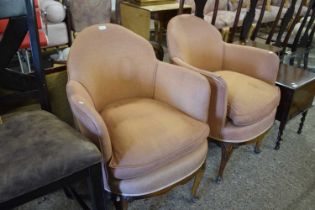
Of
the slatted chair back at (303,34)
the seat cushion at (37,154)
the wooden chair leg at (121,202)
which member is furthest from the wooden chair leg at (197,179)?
the slatted chair back at (303,34)

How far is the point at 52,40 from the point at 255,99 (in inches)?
94.4

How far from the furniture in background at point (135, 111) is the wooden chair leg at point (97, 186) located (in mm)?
59

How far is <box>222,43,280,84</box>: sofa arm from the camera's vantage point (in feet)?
5.70

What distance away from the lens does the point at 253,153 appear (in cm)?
190

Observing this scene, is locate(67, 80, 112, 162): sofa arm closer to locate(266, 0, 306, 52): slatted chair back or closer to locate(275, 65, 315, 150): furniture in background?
locate(275, 65, 315, 150): furniture in background

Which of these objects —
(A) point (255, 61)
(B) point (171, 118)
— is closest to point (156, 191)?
(B) point (171, 118)

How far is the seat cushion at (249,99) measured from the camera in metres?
1.47

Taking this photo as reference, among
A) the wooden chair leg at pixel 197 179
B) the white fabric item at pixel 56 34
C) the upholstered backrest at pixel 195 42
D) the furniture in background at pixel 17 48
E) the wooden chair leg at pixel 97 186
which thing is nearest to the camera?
the wooden chair leg at pixel 97 186

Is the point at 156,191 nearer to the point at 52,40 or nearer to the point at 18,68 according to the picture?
the point at 18,68

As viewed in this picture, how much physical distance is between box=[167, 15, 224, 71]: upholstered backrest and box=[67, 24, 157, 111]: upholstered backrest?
0.22 m

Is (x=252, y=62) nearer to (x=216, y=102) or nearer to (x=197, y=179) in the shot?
(x=216, y=102)

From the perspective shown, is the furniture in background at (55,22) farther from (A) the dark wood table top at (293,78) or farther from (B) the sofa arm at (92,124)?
(A) the dark wood table top at (293,78)

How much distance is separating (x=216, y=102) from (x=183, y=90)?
19 centimetres

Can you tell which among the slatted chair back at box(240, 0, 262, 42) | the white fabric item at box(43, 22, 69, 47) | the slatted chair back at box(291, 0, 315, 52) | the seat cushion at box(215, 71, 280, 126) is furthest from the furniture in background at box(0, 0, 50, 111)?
the slatted chair back at box(291, 0, 315, 52)
